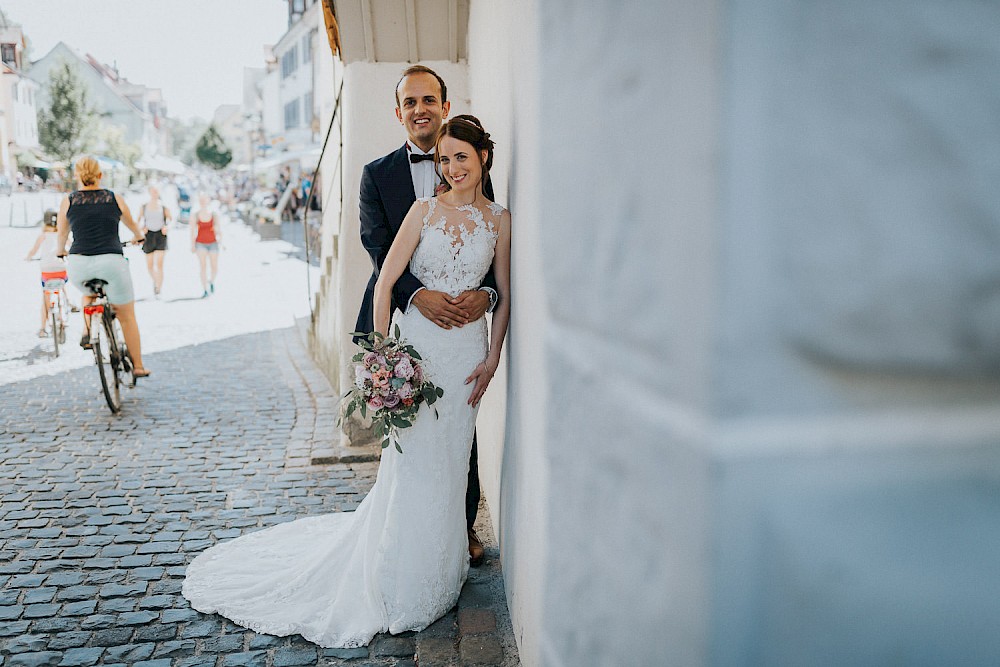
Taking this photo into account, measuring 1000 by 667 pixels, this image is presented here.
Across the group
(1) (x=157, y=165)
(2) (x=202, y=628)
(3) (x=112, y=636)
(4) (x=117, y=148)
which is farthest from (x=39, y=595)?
(4) (x=117, y=148)

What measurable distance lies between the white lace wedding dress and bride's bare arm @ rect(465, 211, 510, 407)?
3 centimetres

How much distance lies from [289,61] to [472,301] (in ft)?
208

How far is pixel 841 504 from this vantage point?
4.36ft

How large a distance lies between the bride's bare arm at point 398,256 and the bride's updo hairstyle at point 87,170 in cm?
512

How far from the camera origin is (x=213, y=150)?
91.3 meters

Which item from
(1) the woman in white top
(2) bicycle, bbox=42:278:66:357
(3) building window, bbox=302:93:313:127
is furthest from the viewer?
(3) building window, bbox=302:93:313:127

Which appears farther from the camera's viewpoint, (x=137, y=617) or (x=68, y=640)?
(x=137, y=617)

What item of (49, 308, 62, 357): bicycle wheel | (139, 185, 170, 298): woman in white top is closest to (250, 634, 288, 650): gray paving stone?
(49, 308, 62, 357): bicycle wheel

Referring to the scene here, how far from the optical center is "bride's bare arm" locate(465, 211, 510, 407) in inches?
143

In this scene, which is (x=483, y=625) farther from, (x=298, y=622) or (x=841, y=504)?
(x=841, y=504)

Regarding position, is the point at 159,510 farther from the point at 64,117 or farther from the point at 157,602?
the point at 64,117

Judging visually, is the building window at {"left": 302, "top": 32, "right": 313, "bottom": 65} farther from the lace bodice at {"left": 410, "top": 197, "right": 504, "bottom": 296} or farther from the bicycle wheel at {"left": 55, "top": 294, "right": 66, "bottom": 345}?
the lace bodice at {"left": 410, "top": 197, "right": 504, "bottom": 296}

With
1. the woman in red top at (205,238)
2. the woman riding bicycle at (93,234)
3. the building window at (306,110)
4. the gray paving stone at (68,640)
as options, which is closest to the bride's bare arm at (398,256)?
the gray paving stone at (68,640)

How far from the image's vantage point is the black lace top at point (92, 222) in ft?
25.0
